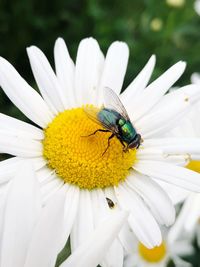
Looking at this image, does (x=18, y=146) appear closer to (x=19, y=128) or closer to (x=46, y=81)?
(x=19, y=128)

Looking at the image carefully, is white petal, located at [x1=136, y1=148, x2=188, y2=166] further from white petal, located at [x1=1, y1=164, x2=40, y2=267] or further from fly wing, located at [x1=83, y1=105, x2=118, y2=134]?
white petal, located at [x1=1, y1=164, x2=40, y2=267]

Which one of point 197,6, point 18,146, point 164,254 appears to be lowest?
point 164,254

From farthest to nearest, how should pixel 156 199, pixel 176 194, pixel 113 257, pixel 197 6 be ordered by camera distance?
pixel 197 6
pixel 176 194
pixel 156 199
pixel 113 257

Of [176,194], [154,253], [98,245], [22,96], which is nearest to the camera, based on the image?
[98,245]

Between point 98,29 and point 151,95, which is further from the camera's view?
point 98,29

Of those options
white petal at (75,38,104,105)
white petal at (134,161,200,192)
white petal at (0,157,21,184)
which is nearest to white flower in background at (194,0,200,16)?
white petal at (75,38,104,105)

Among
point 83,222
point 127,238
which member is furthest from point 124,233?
point 83,222
